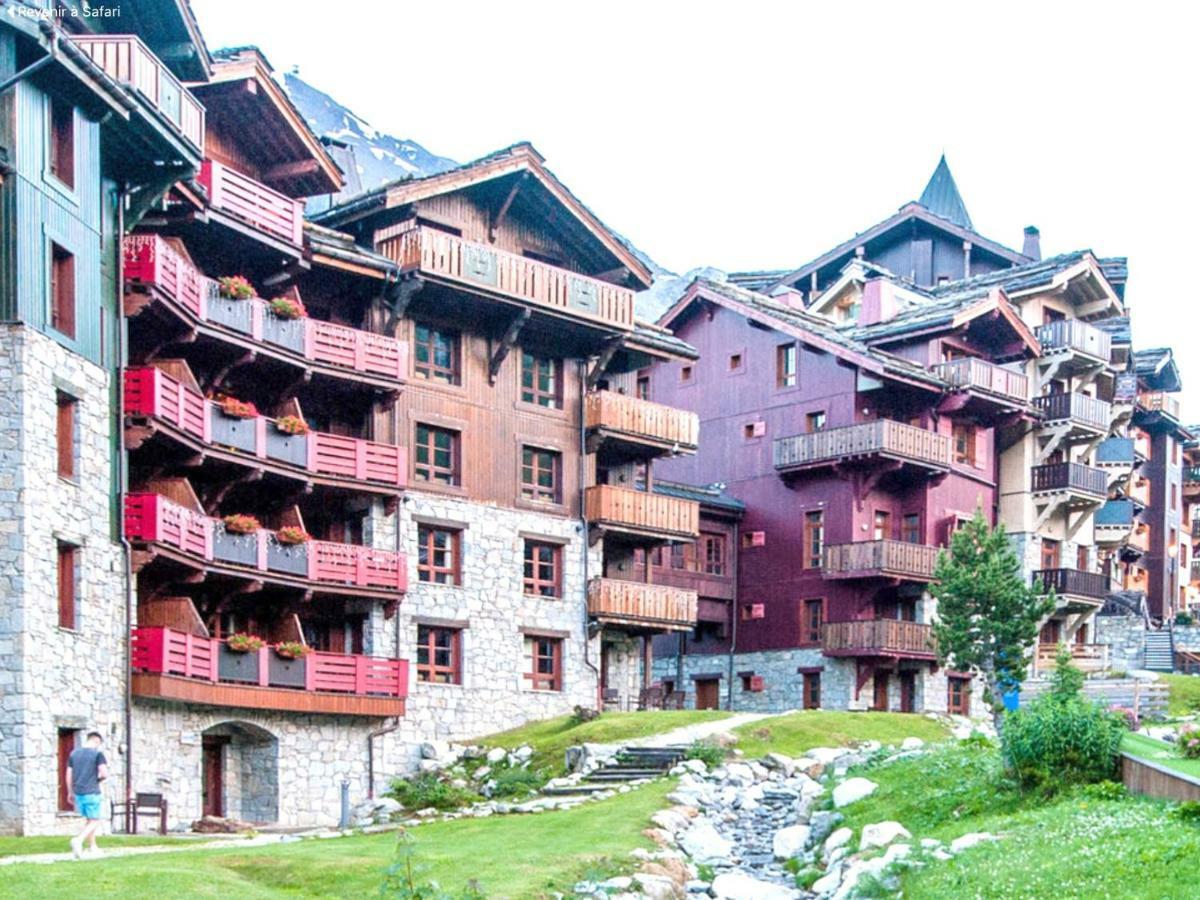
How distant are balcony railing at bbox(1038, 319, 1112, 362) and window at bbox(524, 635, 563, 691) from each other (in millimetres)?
26627

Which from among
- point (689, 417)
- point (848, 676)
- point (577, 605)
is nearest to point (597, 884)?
point (577, 605)

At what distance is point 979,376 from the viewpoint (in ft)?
211

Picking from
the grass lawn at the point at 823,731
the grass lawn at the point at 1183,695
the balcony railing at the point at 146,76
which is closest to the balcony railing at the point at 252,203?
the balcony railing at the point at 146,76

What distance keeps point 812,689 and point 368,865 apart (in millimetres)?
36791

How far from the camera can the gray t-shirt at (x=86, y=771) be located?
28.2 metres

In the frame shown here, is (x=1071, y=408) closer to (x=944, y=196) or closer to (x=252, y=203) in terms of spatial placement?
(x=944, y=196)

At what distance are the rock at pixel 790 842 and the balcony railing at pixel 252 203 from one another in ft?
64.1

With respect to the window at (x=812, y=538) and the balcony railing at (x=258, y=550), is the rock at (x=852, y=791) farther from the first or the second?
the window at (x=812, y=538)

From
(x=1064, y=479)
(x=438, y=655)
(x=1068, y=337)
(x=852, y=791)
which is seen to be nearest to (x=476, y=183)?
(x=438, y=655)

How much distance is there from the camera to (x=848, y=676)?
61.0 m

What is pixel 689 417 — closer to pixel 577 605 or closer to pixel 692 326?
pixel 577 605

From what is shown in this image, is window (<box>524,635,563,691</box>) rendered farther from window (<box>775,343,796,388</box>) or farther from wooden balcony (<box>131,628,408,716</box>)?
window (<box>775,343,796,388</box>)

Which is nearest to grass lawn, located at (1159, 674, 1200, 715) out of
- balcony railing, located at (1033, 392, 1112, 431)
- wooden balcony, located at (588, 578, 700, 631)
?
balcony railing, located at (1033, 392, 1112, 431)

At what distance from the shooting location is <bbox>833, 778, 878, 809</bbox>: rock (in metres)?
35.1
